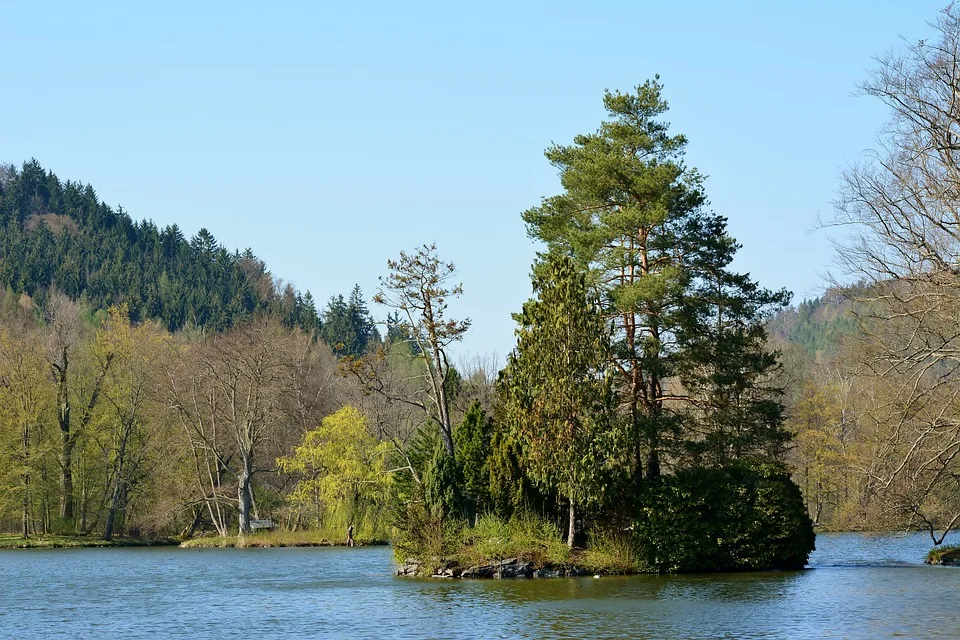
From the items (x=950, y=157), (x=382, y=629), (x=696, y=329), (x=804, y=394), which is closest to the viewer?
(x=382, y=629)

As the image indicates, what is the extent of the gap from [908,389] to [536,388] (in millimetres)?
11915

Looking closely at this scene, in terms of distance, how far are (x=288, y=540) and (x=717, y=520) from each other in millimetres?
33069

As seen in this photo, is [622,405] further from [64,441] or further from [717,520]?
[64,441]

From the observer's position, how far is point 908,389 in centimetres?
3544

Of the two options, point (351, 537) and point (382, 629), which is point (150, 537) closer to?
point (351, 537)

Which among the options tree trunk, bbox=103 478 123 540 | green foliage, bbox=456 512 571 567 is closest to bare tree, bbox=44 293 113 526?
tree trunk, bbox=103 478 123 540

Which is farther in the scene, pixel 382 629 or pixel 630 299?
pixel 630 299

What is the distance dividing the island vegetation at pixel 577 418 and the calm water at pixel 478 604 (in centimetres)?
230

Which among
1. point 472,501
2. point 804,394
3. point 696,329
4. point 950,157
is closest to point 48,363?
point 472,501

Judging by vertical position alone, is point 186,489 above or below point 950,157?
below

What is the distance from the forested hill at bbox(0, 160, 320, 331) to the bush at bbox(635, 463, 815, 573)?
9654 cm

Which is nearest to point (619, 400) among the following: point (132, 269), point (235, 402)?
point (235, 402)

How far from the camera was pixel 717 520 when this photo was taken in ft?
118

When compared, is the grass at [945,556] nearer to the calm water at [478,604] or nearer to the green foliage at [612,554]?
the calm water at [478,604]
